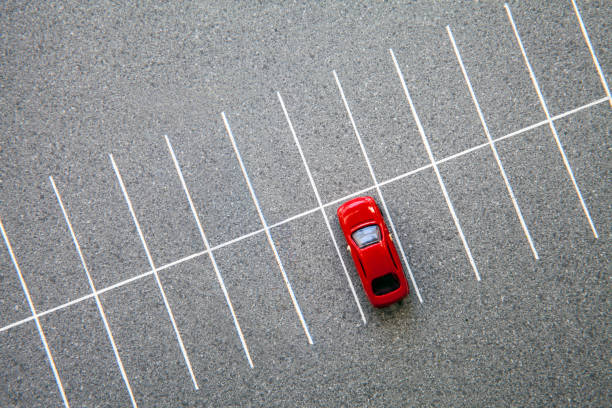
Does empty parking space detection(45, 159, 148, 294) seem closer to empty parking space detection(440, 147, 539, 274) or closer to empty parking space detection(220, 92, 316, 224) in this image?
empty parking space detection(220, 92, 316, 224)

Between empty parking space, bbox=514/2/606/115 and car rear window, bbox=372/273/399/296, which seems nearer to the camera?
car rear window, bbox=372/273/399/296

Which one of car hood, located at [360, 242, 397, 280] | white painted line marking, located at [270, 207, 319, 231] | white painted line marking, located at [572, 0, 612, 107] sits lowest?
car hood, located at [360, 242, 397, 280]

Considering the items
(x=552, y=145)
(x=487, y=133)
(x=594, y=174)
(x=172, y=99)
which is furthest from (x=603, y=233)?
(x=172, y=99)

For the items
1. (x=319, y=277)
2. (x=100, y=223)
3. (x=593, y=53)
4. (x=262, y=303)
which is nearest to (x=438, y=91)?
(x=593, y=53)

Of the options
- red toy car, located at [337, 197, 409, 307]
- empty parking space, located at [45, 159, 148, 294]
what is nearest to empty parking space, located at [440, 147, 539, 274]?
red toy car, located at [337, 197, 409, 307]

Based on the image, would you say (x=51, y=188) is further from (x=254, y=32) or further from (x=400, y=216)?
(x=400, y=216)

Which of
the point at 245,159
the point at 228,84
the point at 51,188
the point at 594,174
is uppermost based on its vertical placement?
the point at 228,84
